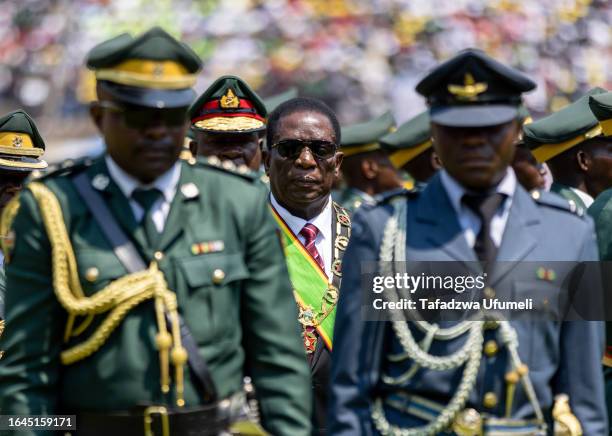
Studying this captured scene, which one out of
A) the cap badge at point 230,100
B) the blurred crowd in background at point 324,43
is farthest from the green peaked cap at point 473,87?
the blurred crowd in background at point 324,43

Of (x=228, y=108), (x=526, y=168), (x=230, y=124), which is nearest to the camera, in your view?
(x=230, y=124)

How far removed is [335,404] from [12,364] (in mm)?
1172

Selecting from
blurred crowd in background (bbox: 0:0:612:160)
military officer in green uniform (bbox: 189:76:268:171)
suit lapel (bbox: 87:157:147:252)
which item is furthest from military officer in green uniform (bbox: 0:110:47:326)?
blurred crowd in background (bbox: 0:0:612:160)

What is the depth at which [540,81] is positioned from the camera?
2489 centimetres

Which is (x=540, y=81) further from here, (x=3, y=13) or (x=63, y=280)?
(x=63, y=280)

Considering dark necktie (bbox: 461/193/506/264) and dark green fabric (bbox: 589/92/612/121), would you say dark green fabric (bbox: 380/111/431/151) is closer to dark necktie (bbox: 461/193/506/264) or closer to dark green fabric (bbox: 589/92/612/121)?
dark green fabric (bbox: 589/92/612/121)

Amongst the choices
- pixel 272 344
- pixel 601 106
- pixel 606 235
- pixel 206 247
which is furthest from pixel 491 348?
pixel 601 106

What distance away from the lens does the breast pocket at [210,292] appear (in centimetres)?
499

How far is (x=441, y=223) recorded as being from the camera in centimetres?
512

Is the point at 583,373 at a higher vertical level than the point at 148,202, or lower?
lower

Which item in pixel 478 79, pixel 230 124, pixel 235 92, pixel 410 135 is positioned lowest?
pixel 478 79

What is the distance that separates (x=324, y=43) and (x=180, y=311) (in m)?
22.3

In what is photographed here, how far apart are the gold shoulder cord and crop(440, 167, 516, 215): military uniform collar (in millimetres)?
1087

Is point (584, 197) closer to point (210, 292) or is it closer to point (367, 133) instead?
point (367, 133)
